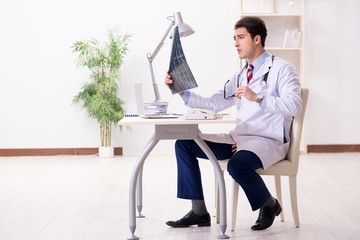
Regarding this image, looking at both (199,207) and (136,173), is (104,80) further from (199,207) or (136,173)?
(136,173)

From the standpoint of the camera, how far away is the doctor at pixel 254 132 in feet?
8.75

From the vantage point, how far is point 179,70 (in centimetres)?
273

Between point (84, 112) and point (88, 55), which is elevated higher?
point (88, 55)

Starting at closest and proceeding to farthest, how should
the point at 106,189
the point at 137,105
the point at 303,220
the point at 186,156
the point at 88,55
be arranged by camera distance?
the point at 137,105, the point at 186,156, the point at 303,220, the point at 106,189, the point at 88,55

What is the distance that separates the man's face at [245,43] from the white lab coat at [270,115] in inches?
4.0

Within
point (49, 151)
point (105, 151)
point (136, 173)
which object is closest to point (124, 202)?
point (136, 173)

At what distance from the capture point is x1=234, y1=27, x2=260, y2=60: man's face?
2928 millimetres

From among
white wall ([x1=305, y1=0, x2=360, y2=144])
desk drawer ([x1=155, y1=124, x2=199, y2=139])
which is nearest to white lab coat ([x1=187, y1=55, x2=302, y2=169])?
desk drawer ([x1=155, y1=124, x2=199, y2=139])

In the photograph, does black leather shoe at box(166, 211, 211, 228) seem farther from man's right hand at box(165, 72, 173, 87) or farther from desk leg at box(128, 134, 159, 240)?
man's right hand at box(165, 72, 173, 87)

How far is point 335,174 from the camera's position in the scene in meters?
4.74

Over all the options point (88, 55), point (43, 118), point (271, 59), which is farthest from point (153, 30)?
point (271, 59)

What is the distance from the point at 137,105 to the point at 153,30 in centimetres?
340

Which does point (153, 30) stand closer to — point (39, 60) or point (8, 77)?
point (39, 60)

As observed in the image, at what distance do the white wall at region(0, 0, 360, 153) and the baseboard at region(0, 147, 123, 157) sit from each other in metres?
0.05
